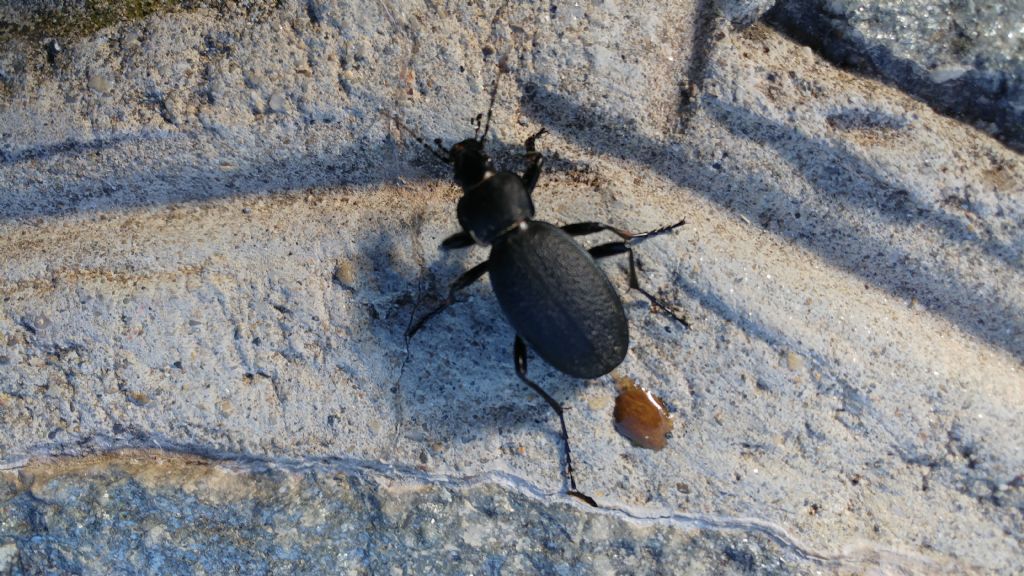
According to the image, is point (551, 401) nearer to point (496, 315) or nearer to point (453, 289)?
point (496, 315)

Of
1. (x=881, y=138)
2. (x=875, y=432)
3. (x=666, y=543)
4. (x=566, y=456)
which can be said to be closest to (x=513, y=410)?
(x=566, y=456)

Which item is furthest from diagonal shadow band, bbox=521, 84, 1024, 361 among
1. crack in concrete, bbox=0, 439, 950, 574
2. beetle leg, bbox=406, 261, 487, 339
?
crack in concrete, bbox=0, 439, 950, 574

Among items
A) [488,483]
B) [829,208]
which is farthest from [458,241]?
[829,208]

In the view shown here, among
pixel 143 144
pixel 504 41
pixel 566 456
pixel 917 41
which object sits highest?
pixel 917 41

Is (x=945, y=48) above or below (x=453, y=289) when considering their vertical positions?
above

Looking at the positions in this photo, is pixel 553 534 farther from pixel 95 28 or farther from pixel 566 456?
pixel 95 28

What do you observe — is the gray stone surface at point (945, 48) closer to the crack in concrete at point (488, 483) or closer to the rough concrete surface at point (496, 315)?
the rough concrete surface at point (496, 315)
